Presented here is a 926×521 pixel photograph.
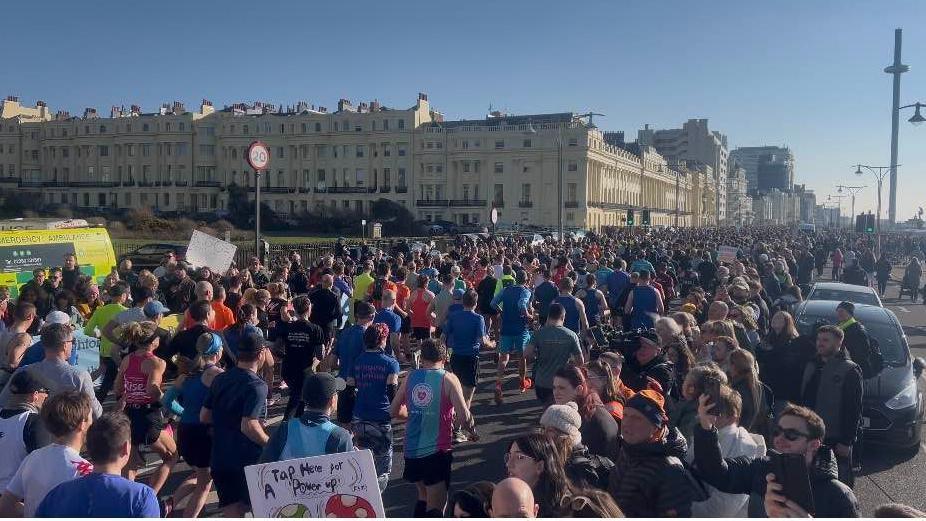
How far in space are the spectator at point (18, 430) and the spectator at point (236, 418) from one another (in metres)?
1.08

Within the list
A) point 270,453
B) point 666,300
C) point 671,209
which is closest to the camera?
point 270,453

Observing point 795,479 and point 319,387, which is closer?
point 795,479

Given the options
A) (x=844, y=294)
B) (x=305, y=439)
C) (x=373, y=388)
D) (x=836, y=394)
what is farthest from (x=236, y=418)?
(x=844, y=294)

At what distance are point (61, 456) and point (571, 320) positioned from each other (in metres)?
7.25

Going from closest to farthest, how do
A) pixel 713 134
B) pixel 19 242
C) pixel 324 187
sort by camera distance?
pixel 19 242, pixel 324 187, pixel 713 134

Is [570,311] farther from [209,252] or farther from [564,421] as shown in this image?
[209,252]

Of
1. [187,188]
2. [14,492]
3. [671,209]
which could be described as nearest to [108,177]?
[187,188]

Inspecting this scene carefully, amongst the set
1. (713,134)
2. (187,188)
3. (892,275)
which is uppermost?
(713,134)

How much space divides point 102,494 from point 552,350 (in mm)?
5086

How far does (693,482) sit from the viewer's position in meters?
3.83

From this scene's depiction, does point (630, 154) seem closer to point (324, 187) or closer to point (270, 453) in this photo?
point (324, 187)

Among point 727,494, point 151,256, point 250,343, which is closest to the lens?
point 727,494

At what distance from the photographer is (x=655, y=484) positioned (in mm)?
3748

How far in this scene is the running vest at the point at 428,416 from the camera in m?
5.67
